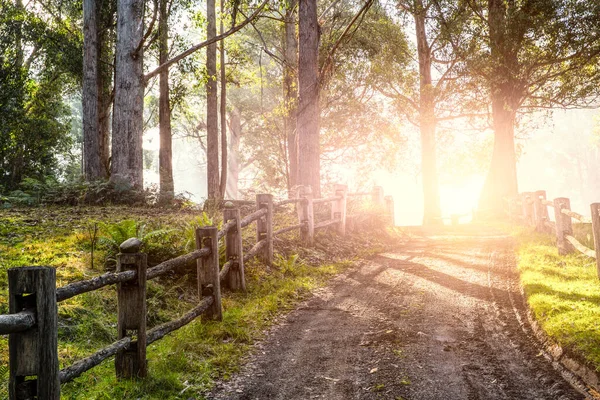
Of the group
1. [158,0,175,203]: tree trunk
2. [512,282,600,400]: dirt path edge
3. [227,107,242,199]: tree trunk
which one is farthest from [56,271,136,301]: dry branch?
[227,107,242,199]: tree trunk

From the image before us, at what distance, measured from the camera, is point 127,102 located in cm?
1472

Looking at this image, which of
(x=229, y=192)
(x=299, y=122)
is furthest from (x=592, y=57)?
(x=229, y=192)

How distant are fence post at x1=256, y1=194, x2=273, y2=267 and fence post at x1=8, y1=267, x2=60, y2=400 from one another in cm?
582

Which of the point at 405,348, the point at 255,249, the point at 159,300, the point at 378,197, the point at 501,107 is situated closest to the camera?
the point at 405,348

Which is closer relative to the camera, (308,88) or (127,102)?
(308,88)

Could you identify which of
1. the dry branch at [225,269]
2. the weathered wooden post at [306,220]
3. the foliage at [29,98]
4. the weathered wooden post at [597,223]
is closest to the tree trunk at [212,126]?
the foliage at [29,98]

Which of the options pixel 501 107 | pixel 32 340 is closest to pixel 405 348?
pixel 32 340

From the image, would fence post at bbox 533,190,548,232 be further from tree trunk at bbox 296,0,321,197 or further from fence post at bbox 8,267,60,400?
fence post at bbox 8,267,60,400

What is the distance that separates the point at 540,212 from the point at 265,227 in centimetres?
869

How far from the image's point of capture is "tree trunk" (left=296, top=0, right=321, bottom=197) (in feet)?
46.4

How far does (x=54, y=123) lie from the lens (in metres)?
21.2

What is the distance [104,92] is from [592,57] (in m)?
19.7

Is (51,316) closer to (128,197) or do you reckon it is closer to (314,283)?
(314,283)

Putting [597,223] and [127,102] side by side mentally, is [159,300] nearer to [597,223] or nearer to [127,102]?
[597,223]
